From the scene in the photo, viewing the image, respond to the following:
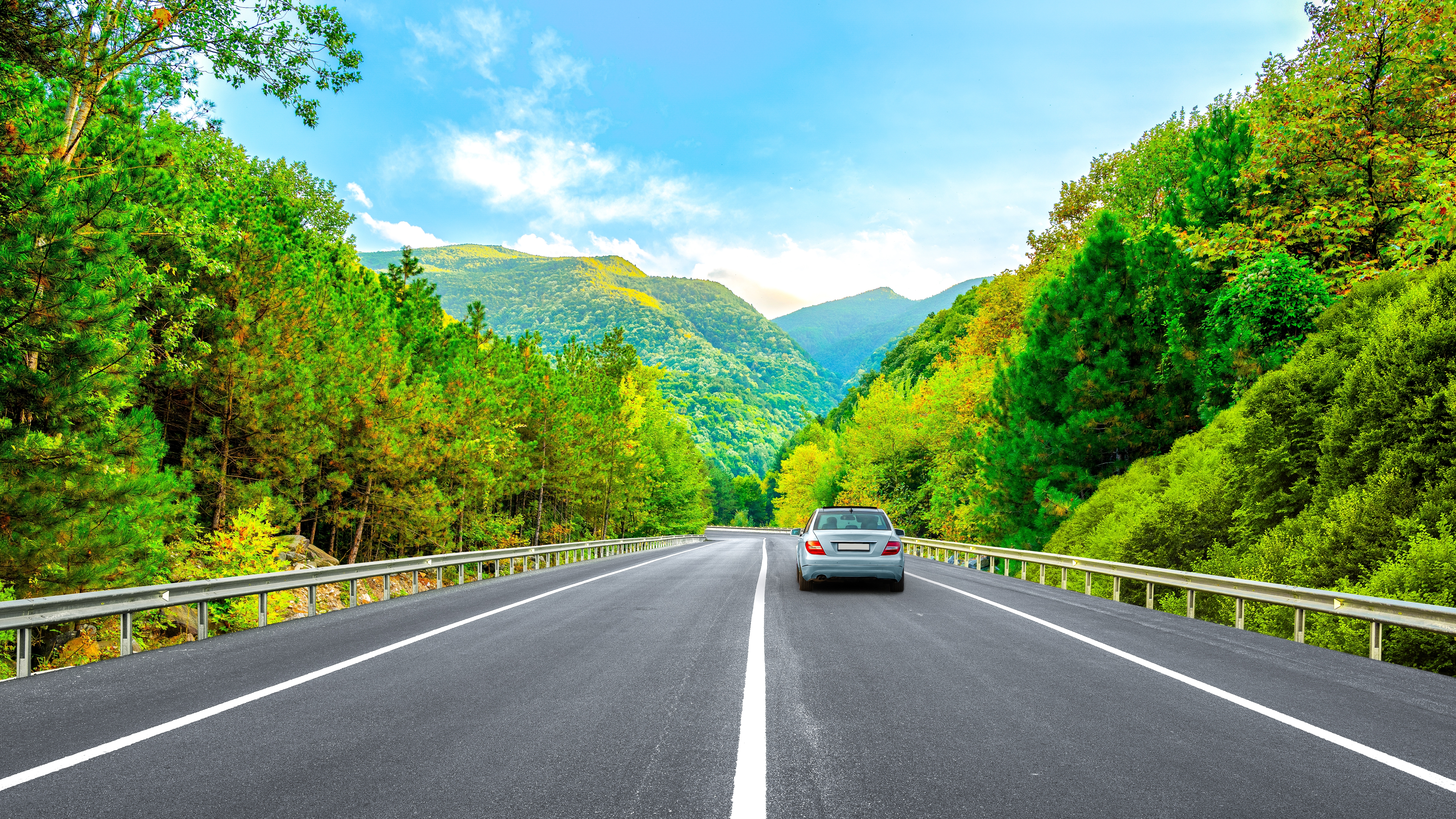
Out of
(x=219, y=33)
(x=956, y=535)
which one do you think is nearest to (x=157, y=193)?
(x=219, y=33)

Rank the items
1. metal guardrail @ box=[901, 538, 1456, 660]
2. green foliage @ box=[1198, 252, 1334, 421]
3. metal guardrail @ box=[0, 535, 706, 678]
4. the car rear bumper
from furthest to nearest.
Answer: green foliage @ box=[1198, 252, 1334, 421], the car rear bumper, metal guardrail @ box=[901, 538, 1456, 660], metal guardrail @ box=[0, 535, 706, 678]

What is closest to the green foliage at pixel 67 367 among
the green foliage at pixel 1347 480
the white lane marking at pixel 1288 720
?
the white lane marking at pixel 1288 720

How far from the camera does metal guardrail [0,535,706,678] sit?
6.70m

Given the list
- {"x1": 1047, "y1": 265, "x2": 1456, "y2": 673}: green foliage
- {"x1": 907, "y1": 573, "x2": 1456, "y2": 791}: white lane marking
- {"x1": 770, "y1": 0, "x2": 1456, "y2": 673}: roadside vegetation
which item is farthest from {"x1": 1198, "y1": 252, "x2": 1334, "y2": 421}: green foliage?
{"x1": 907, "y1": 573, "x2": 1456, "y2": 791}: white lane marking

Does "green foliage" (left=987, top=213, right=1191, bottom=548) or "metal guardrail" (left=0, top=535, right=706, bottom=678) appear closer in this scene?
"metal guardrail" (left=0, top=535, right=706, bottom=678)

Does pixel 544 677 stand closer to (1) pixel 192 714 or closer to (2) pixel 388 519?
(1) pixel 192 714

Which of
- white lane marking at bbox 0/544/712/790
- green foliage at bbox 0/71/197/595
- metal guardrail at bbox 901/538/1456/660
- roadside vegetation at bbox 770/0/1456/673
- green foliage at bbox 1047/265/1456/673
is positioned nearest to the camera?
white lane marking at bbox 0/544/712/790

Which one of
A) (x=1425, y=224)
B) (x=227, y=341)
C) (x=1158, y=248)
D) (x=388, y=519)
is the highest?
(x=1158, y=248)

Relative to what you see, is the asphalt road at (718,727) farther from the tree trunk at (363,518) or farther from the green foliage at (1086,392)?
the tree trunk at (363,518)

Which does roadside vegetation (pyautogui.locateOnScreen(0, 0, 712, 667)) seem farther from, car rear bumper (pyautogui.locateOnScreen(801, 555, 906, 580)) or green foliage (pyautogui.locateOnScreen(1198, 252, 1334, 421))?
green foliage (pyautogui.locateOnScreen(1198, 252, 1334, 421))

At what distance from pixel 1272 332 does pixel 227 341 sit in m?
22.9

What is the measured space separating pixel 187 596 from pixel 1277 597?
1284 cm

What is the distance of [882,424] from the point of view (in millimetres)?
52062

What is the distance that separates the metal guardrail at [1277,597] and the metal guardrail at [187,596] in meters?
12.5
